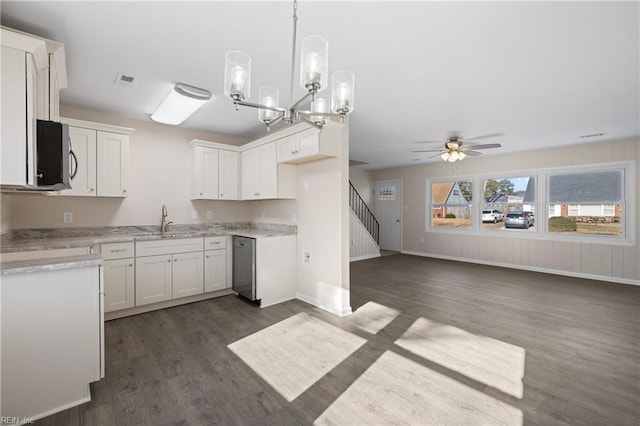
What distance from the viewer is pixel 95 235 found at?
3664 mm

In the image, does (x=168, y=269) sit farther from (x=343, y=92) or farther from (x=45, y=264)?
(x=343, y=92)

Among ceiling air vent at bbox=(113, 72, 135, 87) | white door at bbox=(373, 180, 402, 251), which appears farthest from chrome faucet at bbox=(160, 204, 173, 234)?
white door at bbox=(373, 180, 402, 251)

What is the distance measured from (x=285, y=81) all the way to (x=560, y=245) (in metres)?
6.33

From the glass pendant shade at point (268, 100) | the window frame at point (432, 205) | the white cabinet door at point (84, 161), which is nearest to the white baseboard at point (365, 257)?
the window frame at point (432, 205)

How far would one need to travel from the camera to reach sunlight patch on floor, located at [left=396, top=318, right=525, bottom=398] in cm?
222

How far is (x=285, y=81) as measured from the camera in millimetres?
2834

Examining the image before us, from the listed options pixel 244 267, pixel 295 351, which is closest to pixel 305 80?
pixel 295 351

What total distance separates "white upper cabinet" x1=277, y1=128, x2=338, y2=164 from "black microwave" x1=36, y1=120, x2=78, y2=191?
87.4 inches

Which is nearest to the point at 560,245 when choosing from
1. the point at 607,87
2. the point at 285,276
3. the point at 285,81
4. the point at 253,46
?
the point at 607,87

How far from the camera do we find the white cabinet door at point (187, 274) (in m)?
3.77

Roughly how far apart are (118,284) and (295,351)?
7.58 ft

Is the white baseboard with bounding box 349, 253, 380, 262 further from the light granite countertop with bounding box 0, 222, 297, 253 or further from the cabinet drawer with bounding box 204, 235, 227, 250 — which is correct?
the cabinet drawer with bounding box 204, 235, 227, 250

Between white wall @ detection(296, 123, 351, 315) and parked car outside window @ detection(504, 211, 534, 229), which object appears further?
parked car outside window @ detection(504, 211, 534, 229)

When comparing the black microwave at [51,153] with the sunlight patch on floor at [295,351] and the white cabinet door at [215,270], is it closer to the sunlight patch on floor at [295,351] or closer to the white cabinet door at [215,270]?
the sunlight patch on floor at [295,351]
